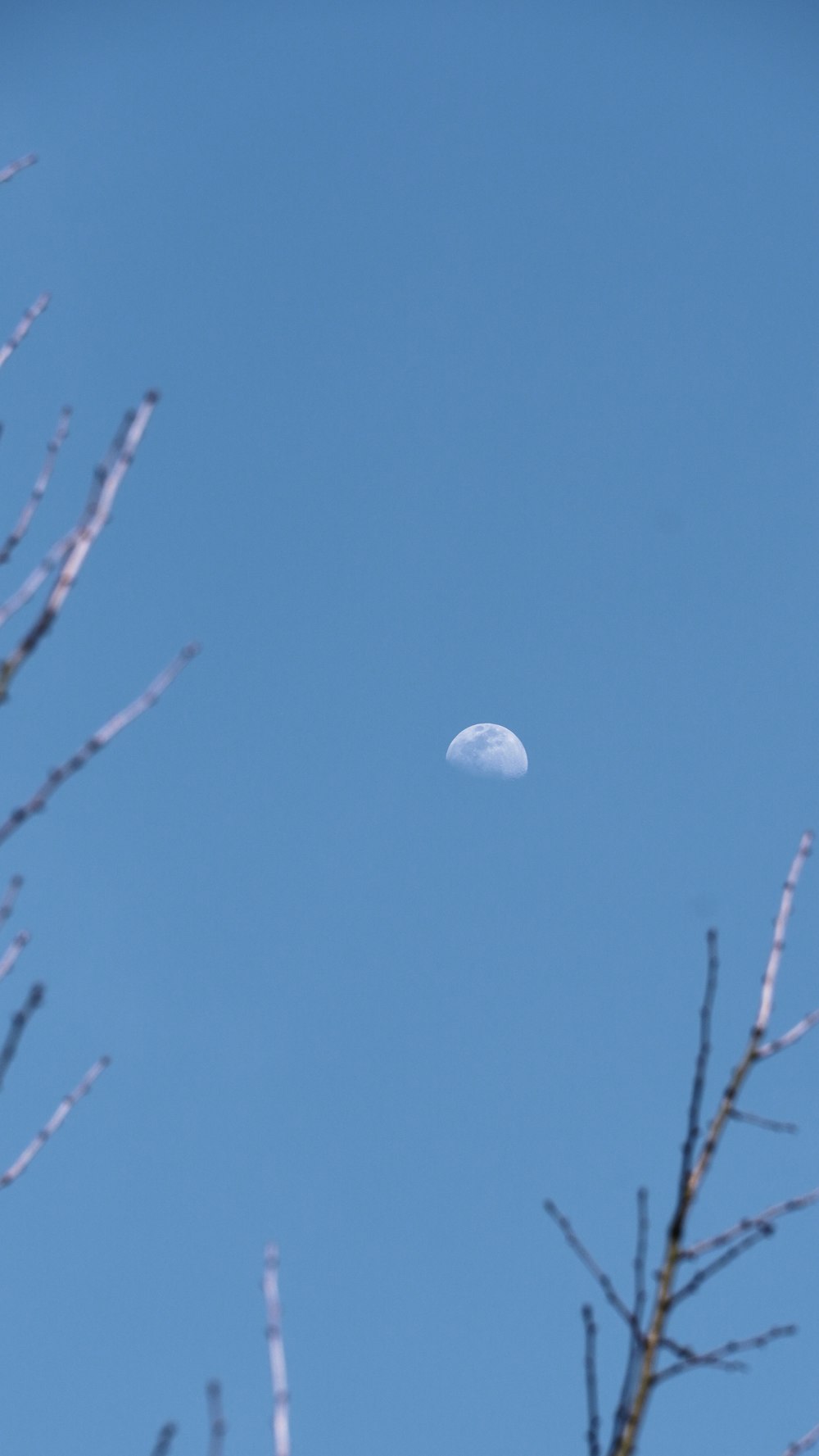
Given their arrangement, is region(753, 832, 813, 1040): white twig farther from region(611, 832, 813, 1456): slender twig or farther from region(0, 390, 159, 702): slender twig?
region(0, 390, 159, 702): slender twig

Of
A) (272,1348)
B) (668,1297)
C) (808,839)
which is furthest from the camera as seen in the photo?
(808,839)

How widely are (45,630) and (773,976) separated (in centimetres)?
205

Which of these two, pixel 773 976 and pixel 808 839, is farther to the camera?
pixel 808 839

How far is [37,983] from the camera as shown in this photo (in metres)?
3.04

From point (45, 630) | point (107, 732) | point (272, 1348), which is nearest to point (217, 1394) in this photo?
point (272, 1348)

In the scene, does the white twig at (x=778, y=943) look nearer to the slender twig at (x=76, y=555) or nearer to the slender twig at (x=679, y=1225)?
the slender twig at (x=679, y=1225)

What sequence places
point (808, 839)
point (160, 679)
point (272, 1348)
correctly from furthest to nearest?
point (808, 839) → point (160, 679) → point (272, 1348)

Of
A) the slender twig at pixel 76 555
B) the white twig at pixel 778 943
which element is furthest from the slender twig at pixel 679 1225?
the slender twig at pixel 76 555

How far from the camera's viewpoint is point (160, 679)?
3018 mm

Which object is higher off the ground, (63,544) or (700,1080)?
(63,544)

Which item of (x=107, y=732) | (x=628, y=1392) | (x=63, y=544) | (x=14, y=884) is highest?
(x=63, y=544)

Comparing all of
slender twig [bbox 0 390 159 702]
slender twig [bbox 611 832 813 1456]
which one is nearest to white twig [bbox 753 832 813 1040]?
slender twig [bbox 611 832 813 1456]

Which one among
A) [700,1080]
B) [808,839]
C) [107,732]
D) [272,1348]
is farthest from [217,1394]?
[808,839]

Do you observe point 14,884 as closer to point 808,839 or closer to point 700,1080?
point 700,1080
